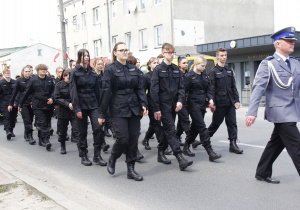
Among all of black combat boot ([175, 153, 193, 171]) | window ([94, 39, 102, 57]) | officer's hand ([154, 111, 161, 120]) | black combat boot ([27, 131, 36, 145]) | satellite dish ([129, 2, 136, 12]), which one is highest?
satellite dish ([129, 2, 136, 12])

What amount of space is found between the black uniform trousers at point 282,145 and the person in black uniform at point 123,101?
71.6 inches

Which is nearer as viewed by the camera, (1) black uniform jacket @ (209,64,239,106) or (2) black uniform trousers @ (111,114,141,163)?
(2) black uniform trousers @ (111,114,141,163)

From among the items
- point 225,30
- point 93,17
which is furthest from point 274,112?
point 93,17

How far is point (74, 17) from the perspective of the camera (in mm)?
37750

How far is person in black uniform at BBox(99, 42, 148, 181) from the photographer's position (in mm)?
5273

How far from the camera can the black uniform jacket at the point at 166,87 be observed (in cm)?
587

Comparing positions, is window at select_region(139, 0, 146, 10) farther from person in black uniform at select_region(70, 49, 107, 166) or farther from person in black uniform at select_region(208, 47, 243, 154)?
person in black uniform at select_region(70, 49, 107, 166)

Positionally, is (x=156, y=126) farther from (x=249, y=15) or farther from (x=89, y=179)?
(x=249, y=15)

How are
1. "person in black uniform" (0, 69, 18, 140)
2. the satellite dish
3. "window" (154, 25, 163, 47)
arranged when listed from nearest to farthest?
A: "person in black uniform" (0, 69, 18, 140) → "window" (154, 25, 163, 47) → the satellite dish

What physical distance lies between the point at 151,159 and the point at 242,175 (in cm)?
200

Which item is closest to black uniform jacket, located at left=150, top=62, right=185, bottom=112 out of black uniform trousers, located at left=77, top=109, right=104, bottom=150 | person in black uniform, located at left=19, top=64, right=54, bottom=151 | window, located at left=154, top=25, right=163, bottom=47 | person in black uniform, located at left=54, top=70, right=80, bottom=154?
black uniform trousers, located at left=77, top=109, right=104, bottom=150

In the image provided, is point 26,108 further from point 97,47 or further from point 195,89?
point 97,47

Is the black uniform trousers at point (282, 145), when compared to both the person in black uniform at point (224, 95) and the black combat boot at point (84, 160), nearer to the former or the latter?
the person in black uniform at point (224, 95)

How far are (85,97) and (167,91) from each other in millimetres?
1534
